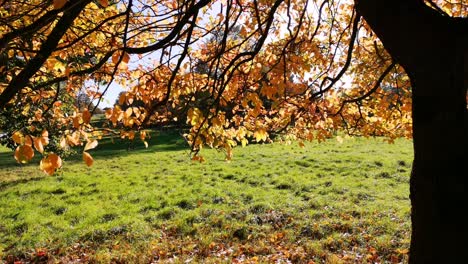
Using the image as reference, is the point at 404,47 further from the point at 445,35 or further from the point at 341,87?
the point at 341,87

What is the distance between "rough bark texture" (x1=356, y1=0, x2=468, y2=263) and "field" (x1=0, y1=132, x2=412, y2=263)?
506 cm

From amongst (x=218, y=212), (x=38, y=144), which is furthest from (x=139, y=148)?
(x=38, y=144)

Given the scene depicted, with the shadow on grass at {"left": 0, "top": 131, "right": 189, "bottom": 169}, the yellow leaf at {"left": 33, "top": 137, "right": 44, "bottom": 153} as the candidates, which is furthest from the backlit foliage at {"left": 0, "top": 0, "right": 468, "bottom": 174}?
the shadow on grass at {"left": 0, "top": 131, "right": 189, "bottom": 169}

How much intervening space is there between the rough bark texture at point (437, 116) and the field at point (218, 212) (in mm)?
5058

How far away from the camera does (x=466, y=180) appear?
6.53 ft

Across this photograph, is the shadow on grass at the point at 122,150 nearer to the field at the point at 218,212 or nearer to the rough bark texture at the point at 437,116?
the field at the point at 218,212

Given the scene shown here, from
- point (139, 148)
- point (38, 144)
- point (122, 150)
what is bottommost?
point (122, 150)

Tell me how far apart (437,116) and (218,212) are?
823cm

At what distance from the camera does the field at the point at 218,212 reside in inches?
297

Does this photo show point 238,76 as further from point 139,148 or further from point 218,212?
point 139,148

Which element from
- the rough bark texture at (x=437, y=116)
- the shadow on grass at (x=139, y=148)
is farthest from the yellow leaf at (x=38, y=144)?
the shadow on grass at (x=139, y=148)

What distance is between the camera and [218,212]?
32.3 feet

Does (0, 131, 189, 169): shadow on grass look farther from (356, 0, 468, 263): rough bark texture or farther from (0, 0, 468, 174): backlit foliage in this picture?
(356, 0, 468, 263): rough bark texture

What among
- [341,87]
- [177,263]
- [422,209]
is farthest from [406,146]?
[422,209]
